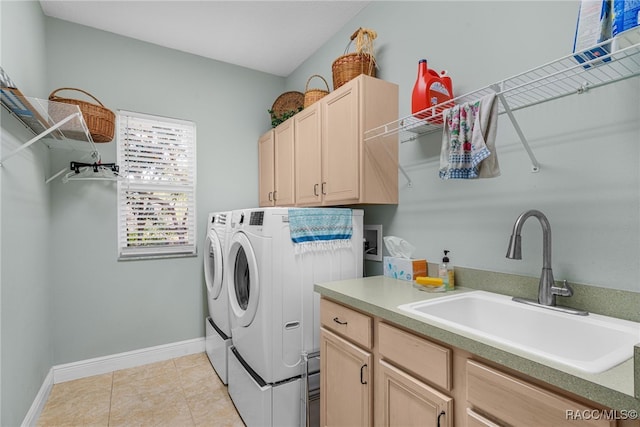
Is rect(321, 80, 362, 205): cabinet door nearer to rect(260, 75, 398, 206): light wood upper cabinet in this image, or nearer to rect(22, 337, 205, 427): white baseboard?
rect(260, 75, 398, 206): light wood upper cabinet

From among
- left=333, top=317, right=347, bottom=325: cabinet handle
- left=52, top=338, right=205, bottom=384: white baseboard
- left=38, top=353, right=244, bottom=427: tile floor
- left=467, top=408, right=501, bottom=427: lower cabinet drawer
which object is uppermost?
left=333, top=317, right=347, bottom=325: cabinet handle

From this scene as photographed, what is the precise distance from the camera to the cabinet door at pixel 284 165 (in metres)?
2.67

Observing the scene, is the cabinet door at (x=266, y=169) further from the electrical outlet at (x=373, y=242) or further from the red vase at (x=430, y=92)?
the red vase at (x=430, y=92)

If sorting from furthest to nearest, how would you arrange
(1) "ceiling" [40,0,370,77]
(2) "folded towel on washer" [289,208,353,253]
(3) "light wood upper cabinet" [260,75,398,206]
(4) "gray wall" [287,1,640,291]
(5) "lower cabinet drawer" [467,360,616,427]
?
(1) "ceiling" [40,0,370,77], (3) "light wood upper cabinet" [260,75,398,206], (2) "folded towel on washer" [289,208,353,253], (4) "gray wall" [287,1,640,291], (5) "lower cabinet drawer" [467,360,616,427]

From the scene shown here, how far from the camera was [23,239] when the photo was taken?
5.94 feet

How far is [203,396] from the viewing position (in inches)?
89.2

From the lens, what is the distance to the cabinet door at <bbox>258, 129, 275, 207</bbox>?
3.04 m

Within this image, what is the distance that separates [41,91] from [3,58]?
84cm

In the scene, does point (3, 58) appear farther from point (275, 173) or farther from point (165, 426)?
point (165, 426)

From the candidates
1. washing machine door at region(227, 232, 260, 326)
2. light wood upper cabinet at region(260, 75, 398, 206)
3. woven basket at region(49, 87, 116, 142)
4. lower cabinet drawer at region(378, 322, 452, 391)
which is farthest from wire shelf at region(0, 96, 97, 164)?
lower cabinet drawer at region(378, 322, 452, 391)

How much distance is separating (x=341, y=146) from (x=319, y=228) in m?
0.58

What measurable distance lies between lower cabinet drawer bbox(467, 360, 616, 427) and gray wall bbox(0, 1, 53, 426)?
2075 mm

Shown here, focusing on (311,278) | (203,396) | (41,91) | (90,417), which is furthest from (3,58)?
(203,396)

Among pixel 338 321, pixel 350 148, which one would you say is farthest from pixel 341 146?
pixel 338 321
